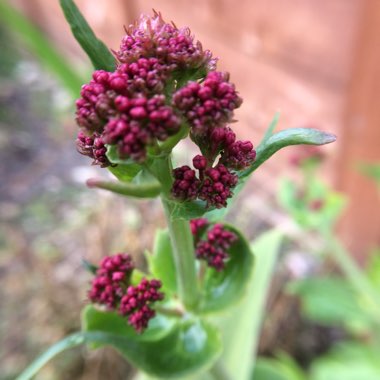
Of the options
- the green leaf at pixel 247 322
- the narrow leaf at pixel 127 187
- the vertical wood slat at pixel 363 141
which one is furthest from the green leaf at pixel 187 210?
the vertical wood slat at pixel 363 141

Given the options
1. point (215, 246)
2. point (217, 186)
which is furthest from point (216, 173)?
point (215, 246)

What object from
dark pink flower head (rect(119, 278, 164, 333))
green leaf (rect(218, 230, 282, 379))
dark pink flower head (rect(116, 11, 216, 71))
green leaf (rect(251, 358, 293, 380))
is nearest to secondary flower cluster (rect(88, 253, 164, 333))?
dark pink flower head (rect(119, 278, 164, 333))

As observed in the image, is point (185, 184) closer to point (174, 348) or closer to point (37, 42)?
point (174, 348)

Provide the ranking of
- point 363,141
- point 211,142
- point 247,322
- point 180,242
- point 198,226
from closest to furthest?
point 211,142, point 180,242, point 198,226, point 247,322, point 363,141

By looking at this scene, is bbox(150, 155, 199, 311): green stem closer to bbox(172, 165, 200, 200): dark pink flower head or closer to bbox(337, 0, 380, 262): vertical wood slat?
bbox(172, 165, 200, 200): dark pink flower head

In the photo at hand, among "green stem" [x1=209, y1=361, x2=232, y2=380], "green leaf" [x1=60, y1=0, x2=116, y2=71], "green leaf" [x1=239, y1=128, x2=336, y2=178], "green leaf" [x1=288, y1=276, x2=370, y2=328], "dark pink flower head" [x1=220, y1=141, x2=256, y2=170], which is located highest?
"green leaf" [x1=288, y1=276, x2=370, y2=328]

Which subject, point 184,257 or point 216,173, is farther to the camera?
point 184,257

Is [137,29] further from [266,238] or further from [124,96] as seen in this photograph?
[266,238]

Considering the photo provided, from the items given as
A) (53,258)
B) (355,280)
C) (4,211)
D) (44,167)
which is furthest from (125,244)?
(44,167)
